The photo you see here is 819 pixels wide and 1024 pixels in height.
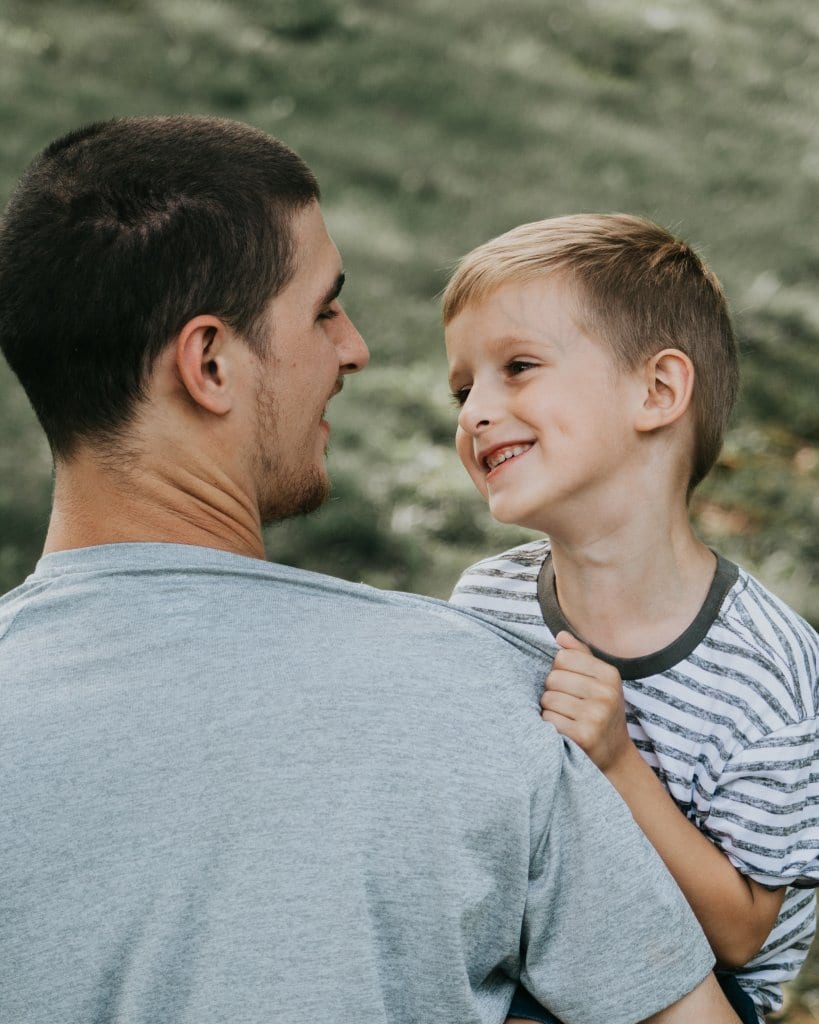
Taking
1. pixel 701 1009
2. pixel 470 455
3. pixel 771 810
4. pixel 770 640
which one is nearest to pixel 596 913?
pixel 701 1009

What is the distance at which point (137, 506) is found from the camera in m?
2.09

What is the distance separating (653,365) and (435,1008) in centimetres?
132

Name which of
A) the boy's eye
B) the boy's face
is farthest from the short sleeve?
the boy's eye

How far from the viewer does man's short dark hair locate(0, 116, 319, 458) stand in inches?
82.4

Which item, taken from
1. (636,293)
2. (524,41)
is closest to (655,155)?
(524,41)

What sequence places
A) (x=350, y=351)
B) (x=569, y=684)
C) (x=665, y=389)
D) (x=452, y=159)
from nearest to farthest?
(x=569, y=684), (x=350, y=351), (x=665, y=389), (x=452, y=159)

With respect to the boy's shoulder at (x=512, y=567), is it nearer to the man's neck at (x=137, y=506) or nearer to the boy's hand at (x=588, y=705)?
the boy's hand at (x=588, y=705)

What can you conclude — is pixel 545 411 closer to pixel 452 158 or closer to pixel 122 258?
pixel 122 258

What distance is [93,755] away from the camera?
1.73 m

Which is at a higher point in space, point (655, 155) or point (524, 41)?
point (524, 41)

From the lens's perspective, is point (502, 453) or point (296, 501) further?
point (502, 453)

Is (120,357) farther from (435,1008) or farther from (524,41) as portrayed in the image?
(524,41)

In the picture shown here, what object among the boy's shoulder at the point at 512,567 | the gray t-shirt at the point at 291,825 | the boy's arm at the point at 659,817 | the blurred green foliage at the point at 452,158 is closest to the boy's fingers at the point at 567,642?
the boy's arm at the point at 659,817

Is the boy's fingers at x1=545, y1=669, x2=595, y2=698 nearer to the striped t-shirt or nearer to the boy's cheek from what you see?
the striped t-shirt
